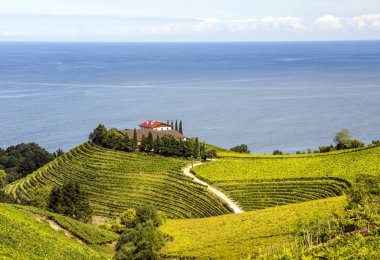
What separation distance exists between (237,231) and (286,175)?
26.7m

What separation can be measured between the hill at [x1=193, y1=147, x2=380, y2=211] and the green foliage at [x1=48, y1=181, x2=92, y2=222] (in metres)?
19.5

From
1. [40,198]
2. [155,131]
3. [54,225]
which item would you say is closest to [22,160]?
[155,131]

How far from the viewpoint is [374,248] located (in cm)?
3659

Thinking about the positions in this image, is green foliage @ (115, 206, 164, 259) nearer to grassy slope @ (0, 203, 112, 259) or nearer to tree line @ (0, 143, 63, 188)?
grassy slope @ (0, 203, 112, 259)

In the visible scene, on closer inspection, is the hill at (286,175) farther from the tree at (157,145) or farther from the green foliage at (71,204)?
the green foliage at (71,204)

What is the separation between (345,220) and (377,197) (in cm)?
1007

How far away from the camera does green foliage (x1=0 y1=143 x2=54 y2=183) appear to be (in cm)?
12219

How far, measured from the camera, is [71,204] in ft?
251

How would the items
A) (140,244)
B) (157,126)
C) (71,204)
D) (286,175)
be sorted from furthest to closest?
(157,126)
(286,175)
(71,204)
(140,244)

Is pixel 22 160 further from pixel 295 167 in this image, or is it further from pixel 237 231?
pixel 237 231

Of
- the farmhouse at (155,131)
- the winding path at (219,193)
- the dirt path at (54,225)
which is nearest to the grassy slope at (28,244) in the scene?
the dirt path at (54,225)

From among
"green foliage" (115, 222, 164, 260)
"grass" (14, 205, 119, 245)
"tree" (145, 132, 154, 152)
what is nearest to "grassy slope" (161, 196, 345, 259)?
"green foliage" (115, 222, 164, 260)

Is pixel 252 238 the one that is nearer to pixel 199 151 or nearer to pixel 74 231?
pixel 74 231

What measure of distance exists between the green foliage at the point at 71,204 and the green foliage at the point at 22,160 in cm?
4293
